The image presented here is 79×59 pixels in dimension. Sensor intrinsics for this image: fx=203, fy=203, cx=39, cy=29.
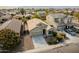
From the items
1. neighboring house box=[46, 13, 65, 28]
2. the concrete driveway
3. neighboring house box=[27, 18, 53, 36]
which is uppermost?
neighboring house box=[46, 13, 65, 28]

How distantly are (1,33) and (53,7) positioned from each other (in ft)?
1.81

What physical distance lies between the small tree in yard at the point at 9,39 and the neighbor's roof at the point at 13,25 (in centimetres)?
3

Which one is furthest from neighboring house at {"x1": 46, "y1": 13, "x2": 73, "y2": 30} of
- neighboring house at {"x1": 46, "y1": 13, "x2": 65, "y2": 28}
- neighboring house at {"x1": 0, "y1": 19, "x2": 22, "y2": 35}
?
neighboring house at {"x1": 0, "y1": 19, "x2": 22, "y2": 35}

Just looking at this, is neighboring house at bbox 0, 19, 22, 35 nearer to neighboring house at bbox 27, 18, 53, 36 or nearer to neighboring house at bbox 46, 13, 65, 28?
neighboring house at bbox 27, 18, 53, 36

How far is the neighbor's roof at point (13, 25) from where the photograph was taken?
191 cm

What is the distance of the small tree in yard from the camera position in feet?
6.24

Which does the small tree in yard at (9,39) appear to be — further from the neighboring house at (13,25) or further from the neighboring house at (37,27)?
the neighboring house at (37,27)

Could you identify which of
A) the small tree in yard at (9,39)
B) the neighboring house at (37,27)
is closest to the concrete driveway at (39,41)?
the neighboring house at (37,27)

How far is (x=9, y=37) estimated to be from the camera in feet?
6.25

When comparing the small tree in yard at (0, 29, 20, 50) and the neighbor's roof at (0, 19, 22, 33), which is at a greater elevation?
the neighbor's roof at (0, 19, 22, 33)

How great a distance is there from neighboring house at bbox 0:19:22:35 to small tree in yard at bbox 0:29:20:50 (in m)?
0.03

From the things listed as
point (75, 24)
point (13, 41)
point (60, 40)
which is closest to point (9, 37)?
point (13, 41)
